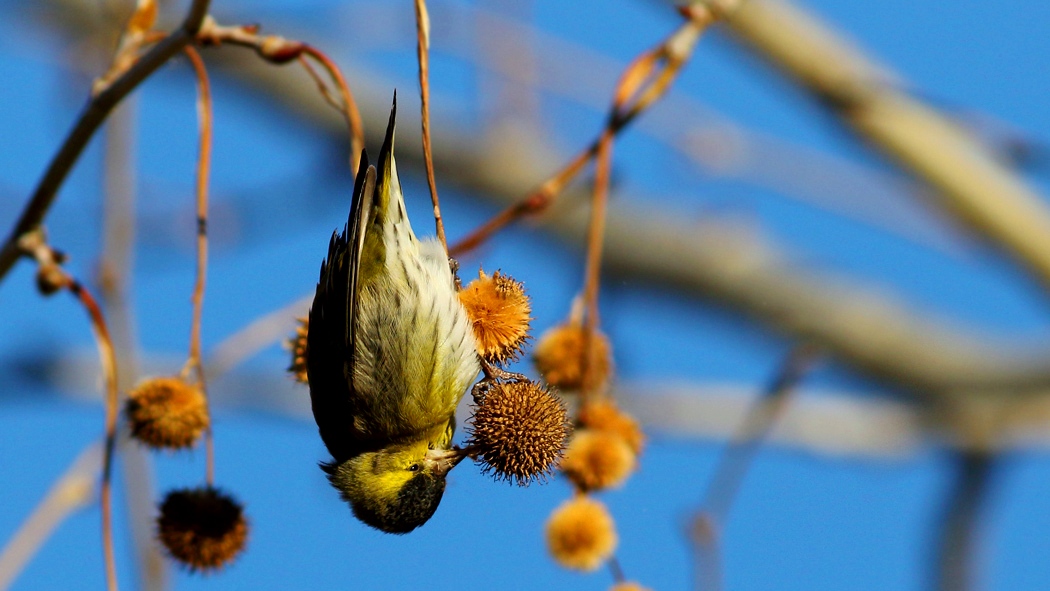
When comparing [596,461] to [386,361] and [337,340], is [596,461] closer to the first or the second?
[337,340]

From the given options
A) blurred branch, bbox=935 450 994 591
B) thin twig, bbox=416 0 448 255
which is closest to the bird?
thin twig, bbox=416 0 448 255

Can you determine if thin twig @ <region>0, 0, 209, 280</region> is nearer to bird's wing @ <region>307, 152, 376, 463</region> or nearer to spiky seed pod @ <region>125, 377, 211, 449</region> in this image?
spiky seed pod @ <region>125, 377, 211, 449</region>

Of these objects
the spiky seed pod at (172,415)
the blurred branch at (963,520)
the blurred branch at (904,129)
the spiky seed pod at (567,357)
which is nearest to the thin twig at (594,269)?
the spiky seed pod at (567,357)

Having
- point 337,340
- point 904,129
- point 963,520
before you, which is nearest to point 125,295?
point 337,340

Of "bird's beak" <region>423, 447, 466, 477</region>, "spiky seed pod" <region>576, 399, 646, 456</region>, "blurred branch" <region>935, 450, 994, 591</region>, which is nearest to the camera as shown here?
"spiky seed pod" <region>576, 399, 646, 456</region>

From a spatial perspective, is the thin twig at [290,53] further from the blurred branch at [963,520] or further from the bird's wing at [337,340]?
the blurred branch at [963,520]

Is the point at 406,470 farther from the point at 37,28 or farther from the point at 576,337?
the point at 37,28

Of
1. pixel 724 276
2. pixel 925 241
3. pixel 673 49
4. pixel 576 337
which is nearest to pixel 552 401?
pixel 576 337
